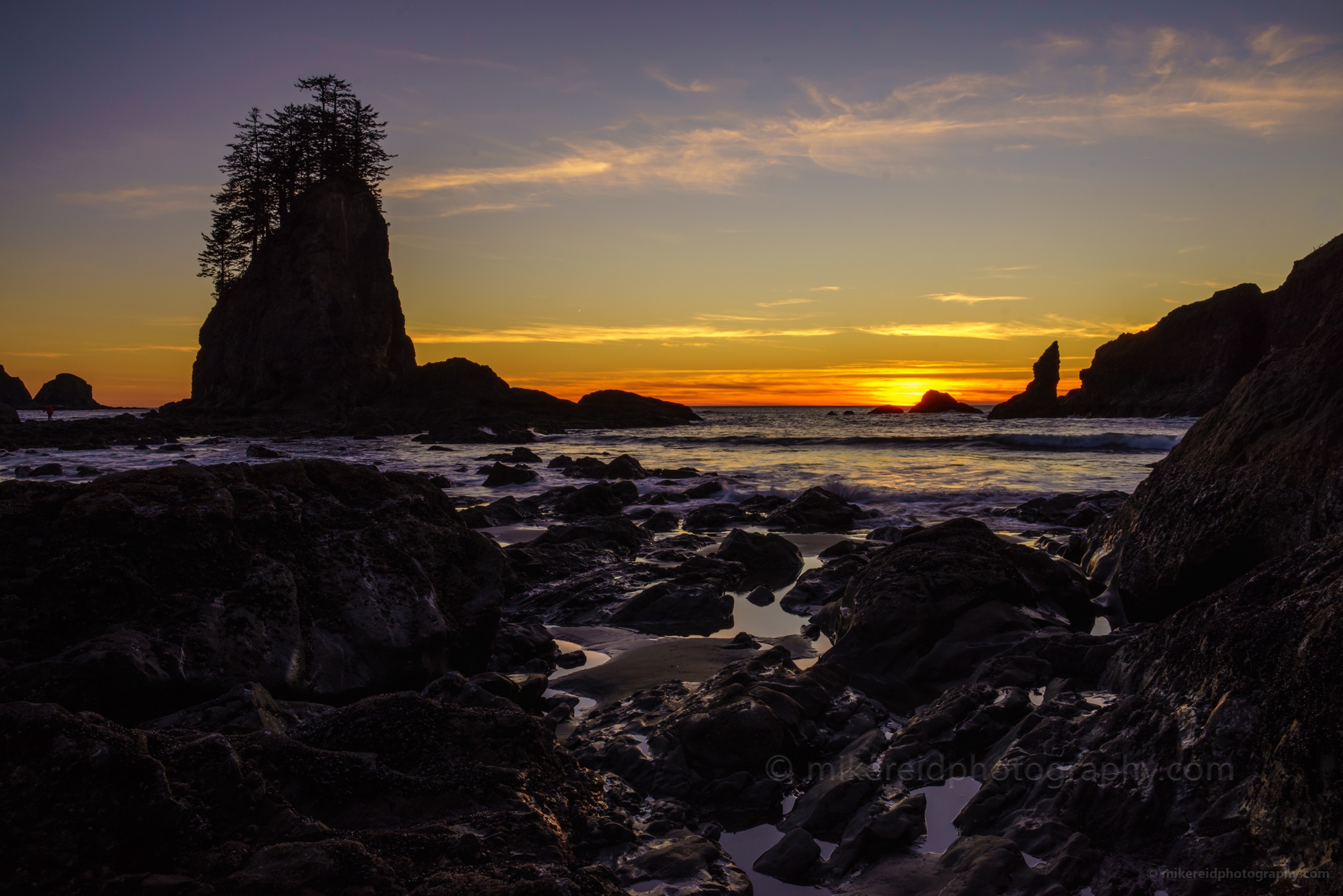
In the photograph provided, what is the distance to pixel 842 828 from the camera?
304 centimetres

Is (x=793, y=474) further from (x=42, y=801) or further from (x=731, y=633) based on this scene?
(x=42, y=801)

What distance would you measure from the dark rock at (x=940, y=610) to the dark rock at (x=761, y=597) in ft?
4.10

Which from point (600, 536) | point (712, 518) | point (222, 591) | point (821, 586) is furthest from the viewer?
point (712, 518)

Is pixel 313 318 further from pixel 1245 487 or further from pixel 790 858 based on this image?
pixel 790 858

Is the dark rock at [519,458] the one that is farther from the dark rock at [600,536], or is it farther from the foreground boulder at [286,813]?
the foreground boulder at [286,813]

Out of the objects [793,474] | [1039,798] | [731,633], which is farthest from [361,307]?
[1039,798]

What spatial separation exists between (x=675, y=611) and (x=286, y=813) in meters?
4.61

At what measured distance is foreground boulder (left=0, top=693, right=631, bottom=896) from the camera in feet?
6.15

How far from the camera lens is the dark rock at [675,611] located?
20.9 feet

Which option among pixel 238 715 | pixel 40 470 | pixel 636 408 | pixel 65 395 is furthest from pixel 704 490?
pixel 65 395

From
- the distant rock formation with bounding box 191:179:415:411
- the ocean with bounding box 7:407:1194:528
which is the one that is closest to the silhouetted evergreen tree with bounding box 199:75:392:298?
the distant rock formation with bounding box 191:179:415:411

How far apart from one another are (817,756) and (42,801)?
302cm

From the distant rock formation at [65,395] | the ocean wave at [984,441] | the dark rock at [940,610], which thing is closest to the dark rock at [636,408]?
the ocean wave at [984,441]

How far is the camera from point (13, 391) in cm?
9312
